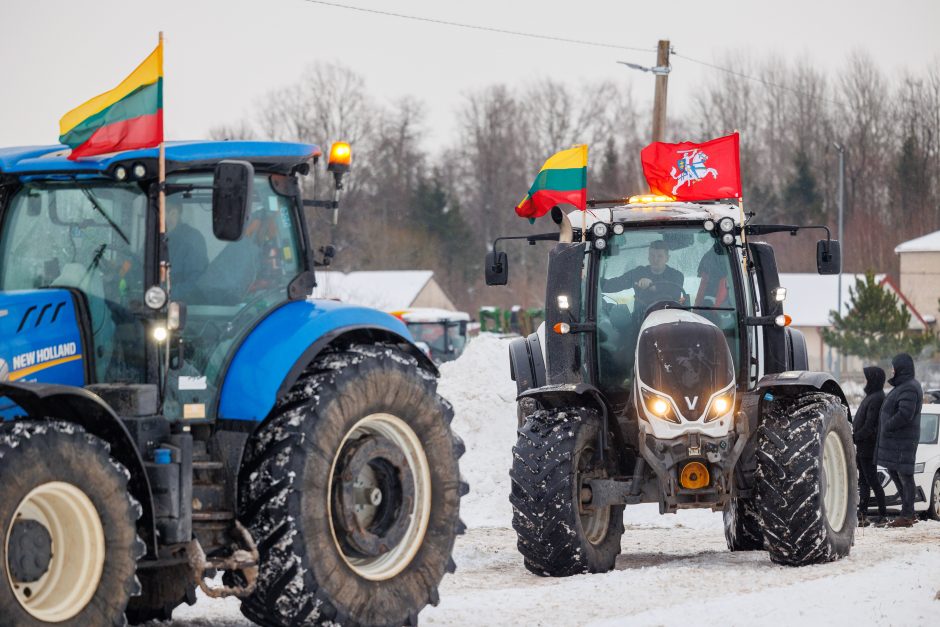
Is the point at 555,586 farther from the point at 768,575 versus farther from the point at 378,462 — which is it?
the point at 378,462

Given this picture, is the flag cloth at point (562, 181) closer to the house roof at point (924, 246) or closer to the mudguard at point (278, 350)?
the mudguard at point (278, 350)

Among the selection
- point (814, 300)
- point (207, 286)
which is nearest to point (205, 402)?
point (207, 286)

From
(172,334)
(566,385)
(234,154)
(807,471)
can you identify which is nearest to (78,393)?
(172,334)

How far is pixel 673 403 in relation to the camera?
391 inches

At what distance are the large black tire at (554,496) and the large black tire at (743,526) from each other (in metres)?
1.04

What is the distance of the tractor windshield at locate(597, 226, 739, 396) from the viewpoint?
10969 mm

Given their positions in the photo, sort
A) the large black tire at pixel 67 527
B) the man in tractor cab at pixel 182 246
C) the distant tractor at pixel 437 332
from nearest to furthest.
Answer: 1. the large black tire at pixel 67 527
2. the man in tractor cab at pixel 182 246
3. the distant tractor at pixel 437 332

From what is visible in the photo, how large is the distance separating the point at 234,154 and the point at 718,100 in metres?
74.9

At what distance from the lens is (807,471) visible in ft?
33.6

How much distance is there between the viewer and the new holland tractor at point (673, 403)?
9984mm

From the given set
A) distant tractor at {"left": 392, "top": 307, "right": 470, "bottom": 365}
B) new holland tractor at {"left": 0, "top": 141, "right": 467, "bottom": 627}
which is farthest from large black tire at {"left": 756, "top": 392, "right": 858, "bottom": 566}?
distant tractor at {"left": 392, "top": 307, "right": 470, "bottom": 365}

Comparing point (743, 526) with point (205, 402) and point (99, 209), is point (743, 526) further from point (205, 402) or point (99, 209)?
point (99, 209)

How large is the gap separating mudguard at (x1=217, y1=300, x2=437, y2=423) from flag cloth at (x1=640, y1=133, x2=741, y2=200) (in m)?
5.66

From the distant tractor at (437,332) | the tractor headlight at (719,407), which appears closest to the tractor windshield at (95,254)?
the tractor headlight at (719,407)
